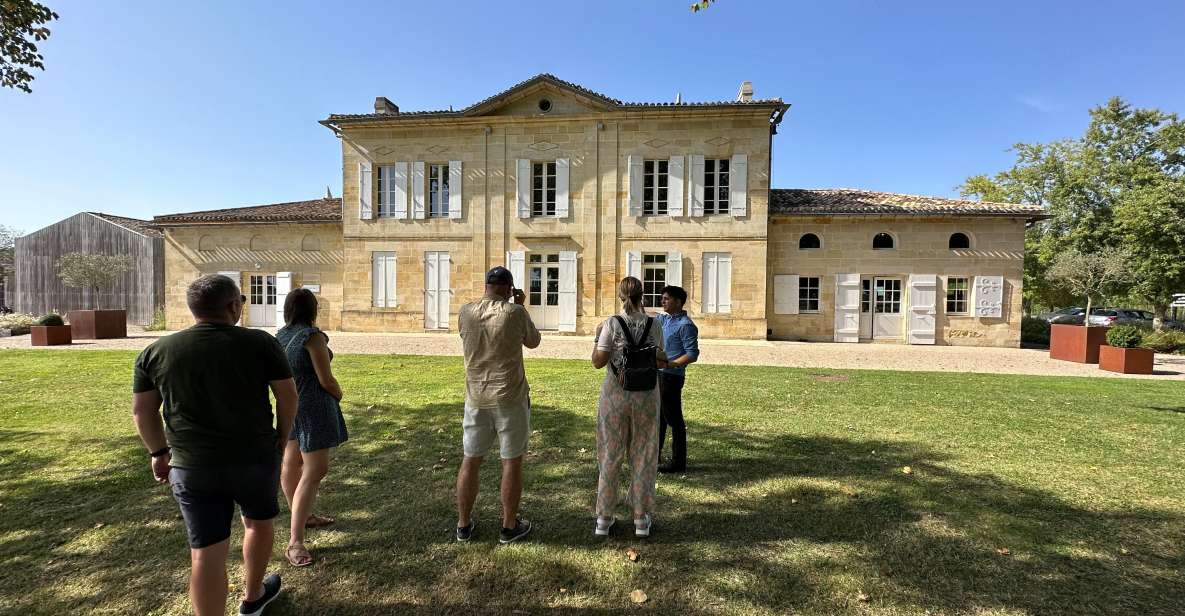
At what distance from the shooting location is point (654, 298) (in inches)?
593

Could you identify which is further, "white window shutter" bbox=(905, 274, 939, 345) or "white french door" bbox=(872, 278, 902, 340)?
"white french door" bbox=(872, 278, 902, 340)

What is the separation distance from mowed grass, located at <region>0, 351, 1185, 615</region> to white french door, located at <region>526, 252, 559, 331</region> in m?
10.1

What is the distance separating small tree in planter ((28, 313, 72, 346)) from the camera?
12.6 meters

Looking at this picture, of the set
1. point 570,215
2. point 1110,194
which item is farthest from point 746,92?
point 1110,194

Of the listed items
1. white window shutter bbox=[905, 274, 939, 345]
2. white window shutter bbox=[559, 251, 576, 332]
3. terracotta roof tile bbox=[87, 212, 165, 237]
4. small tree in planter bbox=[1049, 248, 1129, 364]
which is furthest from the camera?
terracotta roof tile bbox=[87, 212, 165, 237]

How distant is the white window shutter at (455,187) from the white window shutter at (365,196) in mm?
2629

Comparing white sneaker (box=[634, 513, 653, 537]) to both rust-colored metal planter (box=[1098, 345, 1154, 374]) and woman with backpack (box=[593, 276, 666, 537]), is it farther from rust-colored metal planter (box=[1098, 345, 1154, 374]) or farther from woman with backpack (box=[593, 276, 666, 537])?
rust-colored metal planter (box=[1098, 345, 1154, 374])

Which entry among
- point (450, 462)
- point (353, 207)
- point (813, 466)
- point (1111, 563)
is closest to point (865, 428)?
point (813, 466)

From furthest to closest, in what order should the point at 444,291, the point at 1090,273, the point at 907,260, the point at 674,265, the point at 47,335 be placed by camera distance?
1. the point at 444,291
2. the point at 674,265
3. the point at 907,260
4. the point at 1090,273
5. the point at 47,335

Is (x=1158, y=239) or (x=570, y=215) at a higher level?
(x=570, y=215)

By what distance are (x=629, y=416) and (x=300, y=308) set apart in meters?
1.84

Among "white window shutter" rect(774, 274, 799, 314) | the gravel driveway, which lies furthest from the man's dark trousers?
"white window shutter" rect(774, 274, 799, 314)

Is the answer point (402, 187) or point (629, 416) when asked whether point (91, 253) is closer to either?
point (402, 187)

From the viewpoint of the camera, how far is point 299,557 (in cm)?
267
